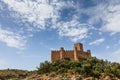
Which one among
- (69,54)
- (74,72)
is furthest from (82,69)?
(69,54)

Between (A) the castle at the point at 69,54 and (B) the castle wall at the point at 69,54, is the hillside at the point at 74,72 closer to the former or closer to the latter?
(A) the castle at the point at 69,54

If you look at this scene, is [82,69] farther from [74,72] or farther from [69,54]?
[69,54]

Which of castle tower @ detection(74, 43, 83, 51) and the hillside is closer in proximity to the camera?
the hillside

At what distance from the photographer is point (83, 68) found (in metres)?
44.5

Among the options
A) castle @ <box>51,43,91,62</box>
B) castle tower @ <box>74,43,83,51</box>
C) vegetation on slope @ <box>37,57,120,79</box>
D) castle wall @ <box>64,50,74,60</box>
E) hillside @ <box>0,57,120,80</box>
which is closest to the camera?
hillside @ <box>0,57,120,80</box>

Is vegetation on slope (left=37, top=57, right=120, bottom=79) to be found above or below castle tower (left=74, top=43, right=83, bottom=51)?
below

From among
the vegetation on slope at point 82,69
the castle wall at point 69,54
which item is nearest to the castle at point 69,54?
the castle wall at point 69,54

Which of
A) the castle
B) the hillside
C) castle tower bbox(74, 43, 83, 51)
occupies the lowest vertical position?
Answer: the hillside

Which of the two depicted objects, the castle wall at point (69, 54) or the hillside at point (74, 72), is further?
the castle wall at point (69, 54)

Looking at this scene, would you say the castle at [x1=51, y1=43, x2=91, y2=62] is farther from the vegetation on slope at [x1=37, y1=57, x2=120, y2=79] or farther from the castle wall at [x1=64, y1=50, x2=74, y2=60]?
the vegetation on slope at [x1=37, y1=57, x2=120, y2=79]

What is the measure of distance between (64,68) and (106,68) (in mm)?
8557

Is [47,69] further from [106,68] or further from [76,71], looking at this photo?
[106,68]

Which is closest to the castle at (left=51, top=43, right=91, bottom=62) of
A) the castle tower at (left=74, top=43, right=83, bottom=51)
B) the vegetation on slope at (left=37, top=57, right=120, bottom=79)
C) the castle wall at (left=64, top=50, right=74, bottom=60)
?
the castle wall at (left=64, top=50, right=74, bottom=60)

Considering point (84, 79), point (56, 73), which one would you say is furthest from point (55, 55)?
point (84, 79)
